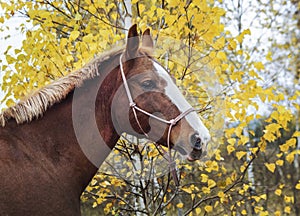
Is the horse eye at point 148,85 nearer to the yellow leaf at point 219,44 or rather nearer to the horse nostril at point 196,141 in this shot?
the horse nostril at point 196,141

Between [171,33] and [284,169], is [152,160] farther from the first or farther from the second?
[284,169]

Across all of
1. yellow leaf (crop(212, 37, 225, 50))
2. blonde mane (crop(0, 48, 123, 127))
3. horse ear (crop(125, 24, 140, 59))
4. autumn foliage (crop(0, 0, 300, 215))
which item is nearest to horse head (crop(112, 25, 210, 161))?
horse ear (crop(125, 24, 140, 59))

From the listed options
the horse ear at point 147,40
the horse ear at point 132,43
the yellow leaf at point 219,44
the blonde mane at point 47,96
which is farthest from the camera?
the yellow leaf at point 219,44

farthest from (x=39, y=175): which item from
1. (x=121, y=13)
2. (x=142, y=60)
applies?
(x=121, y=13)

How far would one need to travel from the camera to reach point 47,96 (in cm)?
261

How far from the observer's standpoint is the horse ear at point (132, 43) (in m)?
2.64

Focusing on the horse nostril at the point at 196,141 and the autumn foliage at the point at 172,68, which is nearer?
the horse nostril at the point at 196,141

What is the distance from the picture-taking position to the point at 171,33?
3.94 metres

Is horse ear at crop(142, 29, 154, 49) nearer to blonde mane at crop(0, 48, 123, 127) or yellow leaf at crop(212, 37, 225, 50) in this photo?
blonde mane at crop(0, 48, 123, 127)

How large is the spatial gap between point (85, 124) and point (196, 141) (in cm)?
73

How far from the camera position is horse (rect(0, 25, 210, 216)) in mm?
2438

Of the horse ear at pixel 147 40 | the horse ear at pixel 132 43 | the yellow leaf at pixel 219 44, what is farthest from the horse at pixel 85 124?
the yellow leaf at pixel 219 44

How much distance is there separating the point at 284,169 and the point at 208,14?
28.9 feet

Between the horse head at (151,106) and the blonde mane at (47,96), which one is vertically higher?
the blonde mane at (47,96)
